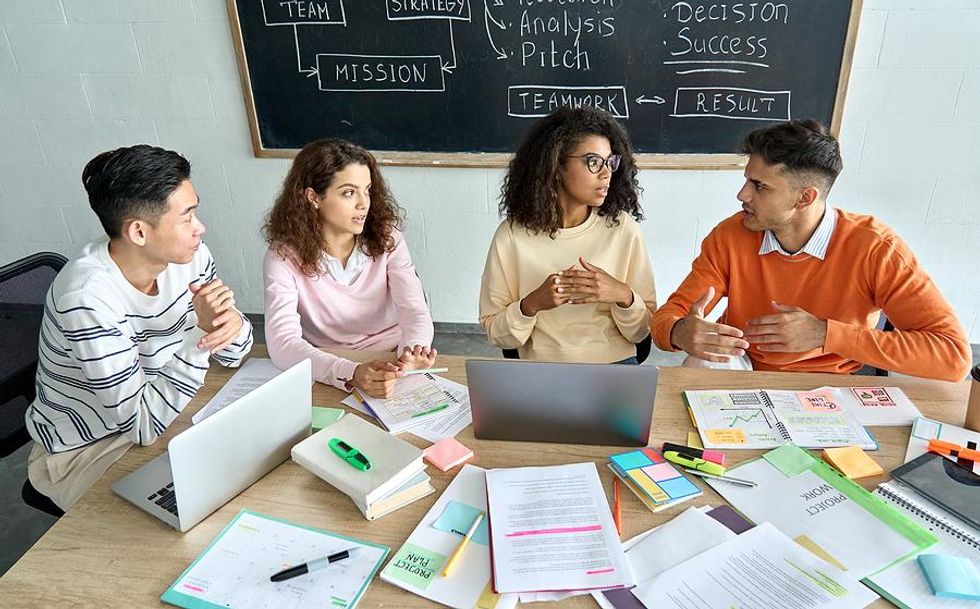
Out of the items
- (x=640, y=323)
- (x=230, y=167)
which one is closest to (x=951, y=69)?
(x=640, y=323)

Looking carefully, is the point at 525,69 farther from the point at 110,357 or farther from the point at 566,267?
the point at 110,357

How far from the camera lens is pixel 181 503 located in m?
1.06

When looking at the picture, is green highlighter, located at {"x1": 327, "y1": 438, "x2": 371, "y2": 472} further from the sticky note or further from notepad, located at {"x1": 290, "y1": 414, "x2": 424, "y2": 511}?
the sticky note

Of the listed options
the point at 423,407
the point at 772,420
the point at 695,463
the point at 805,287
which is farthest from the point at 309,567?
the point at 805,287

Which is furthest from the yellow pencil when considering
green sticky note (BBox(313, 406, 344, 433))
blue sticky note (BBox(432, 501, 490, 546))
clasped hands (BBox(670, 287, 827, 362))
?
clasped hands (BBox(670, 287, 827, 362))

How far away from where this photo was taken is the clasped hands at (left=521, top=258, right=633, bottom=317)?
1782 millimetres

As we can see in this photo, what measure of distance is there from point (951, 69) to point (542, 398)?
2.41 metres

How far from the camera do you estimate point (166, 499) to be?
1.17 meters

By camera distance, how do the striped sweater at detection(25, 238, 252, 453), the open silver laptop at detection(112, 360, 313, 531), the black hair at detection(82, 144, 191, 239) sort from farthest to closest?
the black hair at detection(82, 144, 191, 239), the striped sweater at detection(25, 238, 252, 453), the open silver laptop at detection(112, 360, 313, 531)

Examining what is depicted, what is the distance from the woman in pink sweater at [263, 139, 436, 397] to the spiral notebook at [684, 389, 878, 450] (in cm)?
85

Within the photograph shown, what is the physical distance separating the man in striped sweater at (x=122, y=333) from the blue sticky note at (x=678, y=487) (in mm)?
1020

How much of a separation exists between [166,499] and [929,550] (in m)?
1.26

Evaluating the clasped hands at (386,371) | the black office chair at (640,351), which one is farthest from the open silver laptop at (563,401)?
the black office chair at (640,351)

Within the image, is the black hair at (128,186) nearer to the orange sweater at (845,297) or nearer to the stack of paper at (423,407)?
the stack of paper at (423,407)
